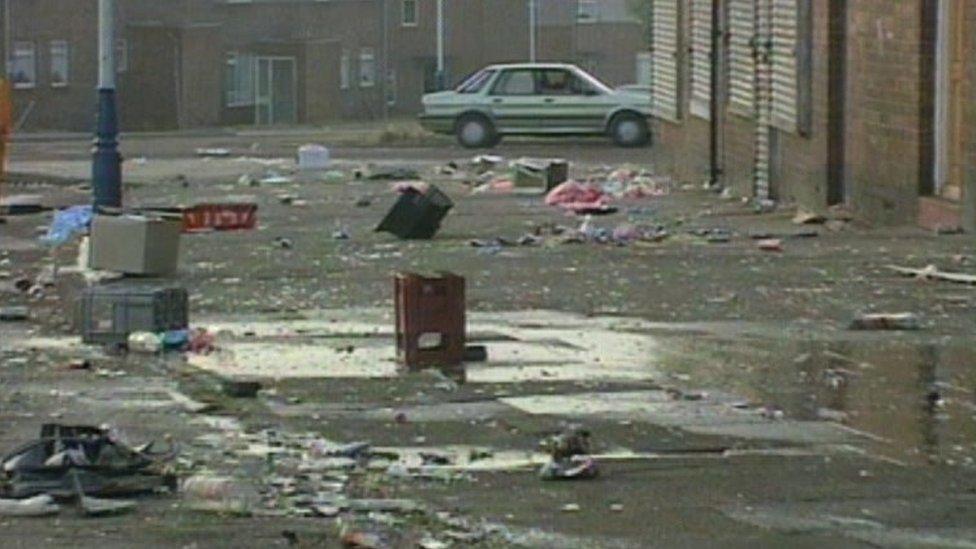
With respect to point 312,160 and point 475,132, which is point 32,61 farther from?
point 312,160

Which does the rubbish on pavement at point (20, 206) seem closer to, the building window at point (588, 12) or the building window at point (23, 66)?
the building window at point (23, 66)

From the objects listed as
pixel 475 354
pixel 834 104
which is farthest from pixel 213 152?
pixel 475 354

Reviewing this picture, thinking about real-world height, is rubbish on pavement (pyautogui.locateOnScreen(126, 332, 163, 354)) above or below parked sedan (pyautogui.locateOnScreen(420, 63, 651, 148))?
below

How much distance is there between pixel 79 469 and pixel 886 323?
27.1 ft

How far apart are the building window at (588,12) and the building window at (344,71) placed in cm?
857

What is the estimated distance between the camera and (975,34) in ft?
85.4

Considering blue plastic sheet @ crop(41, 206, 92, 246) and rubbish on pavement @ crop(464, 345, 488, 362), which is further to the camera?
blue plastic sheet @ crop(41, 206, 92, 246)

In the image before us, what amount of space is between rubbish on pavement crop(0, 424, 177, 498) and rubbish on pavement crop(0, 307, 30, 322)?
8.02 metres

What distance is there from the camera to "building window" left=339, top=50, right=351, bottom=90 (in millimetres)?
85750

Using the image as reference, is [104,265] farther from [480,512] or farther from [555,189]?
[555,189]

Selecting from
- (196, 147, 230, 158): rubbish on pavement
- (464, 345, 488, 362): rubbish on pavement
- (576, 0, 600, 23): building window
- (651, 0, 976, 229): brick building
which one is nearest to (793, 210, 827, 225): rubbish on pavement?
(651, 0, 976, 229): brick building

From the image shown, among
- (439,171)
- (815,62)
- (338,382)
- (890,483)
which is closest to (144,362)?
(338,382)

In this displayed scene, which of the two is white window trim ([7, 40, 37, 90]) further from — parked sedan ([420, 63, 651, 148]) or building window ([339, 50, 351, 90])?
parked sedan ([420, 63, 651, 148])

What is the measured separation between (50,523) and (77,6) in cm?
6721
